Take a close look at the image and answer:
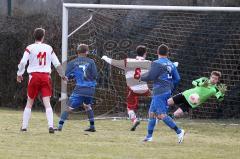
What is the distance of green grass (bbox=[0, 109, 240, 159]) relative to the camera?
980 centimetres

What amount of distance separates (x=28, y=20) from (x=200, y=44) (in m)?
6.32

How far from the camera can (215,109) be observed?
695 inches

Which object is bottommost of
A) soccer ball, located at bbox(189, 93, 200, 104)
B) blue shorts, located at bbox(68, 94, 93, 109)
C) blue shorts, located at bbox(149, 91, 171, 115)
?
blue shorts, located at bbox(68, 94, 93, 109)

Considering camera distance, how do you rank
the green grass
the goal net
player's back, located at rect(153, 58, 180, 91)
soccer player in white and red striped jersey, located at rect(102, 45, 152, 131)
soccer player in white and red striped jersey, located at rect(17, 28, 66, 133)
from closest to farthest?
the green grass
player's back, located at rect(153, 58, 180, 91)
soccer player in white and red striped jersey, located at rect(17, 28, 66, 133)
soccer player in white and red striped jersey, located at rect(102, 45, 152, 131)
the goal net

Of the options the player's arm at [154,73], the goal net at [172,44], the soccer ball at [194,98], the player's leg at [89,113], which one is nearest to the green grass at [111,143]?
the player's leg at [89,113]

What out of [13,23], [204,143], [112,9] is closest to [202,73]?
[112,9]

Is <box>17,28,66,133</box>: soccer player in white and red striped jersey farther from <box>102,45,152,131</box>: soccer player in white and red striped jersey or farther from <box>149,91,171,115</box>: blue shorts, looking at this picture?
<box>102,45,152,131</box>: soccer player in white and red striped jersey

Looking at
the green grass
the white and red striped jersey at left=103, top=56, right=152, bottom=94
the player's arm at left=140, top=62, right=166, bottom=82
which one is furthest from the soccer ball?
A: the player's arm at left=140, top=62, right=166, bottom=82

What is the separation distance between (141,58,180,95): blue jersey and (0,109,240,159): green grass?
3.01ft

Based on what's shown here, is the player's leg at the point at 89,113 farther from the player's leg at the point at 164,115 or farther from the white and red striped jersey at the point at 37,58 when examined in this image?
the player's leg at the point at 164,115

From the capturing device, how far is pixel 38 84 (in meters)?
12.8

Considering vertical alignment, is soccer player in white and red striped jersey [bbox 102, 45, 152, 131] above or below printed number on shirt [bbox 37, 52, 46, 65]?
below

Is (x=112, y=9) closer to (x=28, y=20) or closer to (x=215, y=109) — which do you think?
(x=215, y=109)

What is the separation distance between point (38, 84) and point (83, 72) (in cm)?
126
